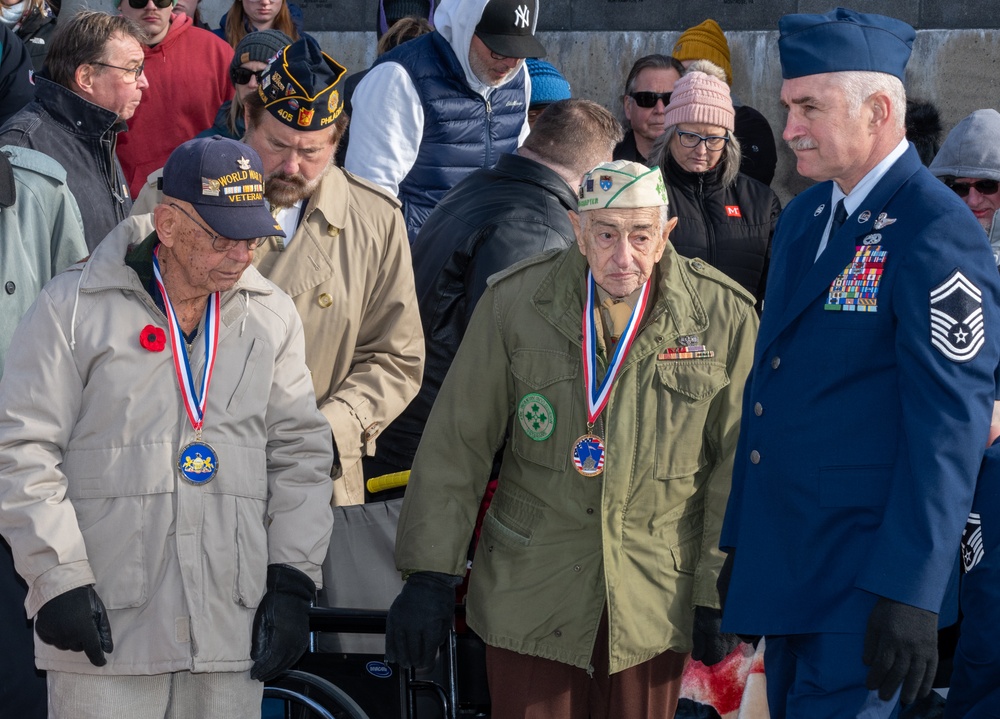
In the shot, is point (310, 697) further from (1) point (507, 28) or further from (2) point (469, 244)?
(1) point (507, 28)

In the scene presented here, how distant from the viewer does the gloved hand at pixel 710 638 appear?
375 cm

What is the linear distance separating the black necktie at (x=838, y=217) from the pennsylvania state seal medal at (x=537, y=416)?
0.87 metres

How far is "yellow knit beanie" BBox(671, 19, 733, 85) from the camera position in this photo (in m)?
8.05

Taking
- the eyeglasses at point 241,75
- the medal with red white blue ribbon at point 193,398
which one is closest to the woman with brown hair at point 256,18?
the eyeglasses at point 241,75

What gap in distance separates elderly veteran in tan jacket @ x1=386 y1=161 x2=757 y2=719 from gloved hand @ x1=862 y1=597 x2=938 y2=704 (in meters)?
0.69

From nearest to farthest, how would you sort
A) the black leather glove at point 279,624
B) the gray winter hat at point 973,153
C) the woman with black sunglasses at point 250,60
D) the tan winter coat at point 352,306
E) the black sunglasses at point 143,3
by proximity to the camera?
the black leather glove at point 279,624
the tan winter coat at point 352,306
the gray winter hat at point 973,153
the woman with black sunglasses at point 250,60
the black sunglasses at point 143,3

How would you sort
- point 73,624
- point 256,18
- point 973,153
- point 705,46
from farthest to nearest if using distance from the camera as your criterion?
point 705,46, point 256,18, point 973,153, point 73,624

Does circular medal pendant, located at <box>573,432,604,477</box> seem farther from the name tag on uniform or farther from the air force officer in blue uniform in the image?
the name tag on uniform

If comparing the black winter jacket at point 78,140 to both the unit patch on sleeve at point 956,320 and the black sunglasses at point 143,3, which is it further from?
the unit patch on sleeve at point 956,320

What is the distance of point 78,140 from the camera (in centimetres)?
523

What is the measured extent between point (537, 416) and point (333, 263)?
112cm

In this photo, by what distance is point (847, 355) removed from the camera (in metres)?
3.30

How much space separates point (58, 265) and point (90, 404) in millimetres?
1300

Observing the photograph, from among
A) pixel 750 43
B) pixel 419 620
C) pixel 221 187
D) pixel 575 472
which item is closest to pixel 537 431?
pixel 575 472
